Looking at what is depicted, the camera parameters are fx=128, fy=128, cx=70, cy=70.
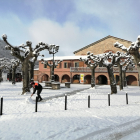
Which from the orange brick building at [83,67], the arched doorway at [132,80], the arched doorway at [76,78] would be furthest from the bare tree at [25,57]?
the arched doorway at [132,80]

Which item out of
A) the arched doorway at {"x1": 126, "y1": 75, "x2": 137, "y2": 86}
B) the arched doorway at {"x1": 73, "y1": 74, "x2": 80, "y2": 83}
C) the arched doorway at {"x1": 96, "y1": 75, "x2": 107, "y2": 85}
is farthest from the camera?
the arched doorway at {"x1": 73, "y1": 74, "x2": 80, "y2": 83}

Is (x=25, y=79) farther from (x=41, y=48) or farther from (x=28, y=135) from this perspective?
(x=28, y=135)

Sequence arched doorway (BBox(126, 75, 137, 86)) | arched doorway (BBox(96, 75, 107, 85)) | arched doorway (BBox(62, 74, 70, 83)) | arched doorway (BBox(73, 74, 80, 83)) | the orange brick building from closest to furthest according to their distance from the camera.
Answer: arched doorway (BBox(126, 75, 137, 86)) → the orange brick building → arched doorway (BBox(96, 75, 107, 85)) → arched doorway (BBox(73, 74, 80, 83)) → arched doorway (BBox(62, 74, 70, 83))

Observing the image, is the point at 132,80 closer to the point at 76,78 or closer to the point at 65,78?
the point at 76,78

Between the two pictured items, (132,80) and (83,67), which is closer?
(132,80)

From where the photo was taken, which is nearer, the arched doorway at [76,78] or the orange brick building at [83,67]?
the orange brick building at [83,67]

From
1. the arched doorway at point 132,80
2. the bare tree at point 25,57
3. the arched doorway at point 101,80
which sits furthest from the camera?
the arched doorway at point 101,80

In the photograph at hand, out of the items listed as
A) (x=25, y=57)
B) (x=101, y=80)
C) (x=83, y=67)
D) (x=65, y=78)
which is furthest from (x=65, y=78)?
(x=25, y=57)

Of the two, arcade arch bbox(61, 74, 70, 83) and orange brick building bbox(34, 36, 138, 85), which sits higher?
orange brick building bbox(34, 36, 138, 85)

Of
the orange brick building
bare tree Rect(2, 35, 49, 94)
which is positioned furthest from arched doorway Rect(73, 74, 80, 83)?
bare tree Rect(2, 35, 49, 94)

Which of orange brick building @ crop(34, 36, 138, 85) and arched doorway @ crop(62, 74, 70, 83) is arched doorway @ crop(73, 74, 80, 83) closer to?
orange brick building @ crop(34, 36, 138, 85)

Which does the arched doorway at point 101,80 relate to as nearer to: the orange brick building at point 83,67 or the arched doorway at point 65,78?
the orange brick building at point 83,67

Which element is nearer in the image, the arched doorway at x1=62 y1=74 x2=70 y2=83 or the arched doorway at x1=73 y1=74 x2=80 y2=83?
the arched doorway at x1=73 y1=74 x2=80 y2=83

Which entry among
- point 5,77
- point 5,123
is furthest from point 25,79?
point 5,77
